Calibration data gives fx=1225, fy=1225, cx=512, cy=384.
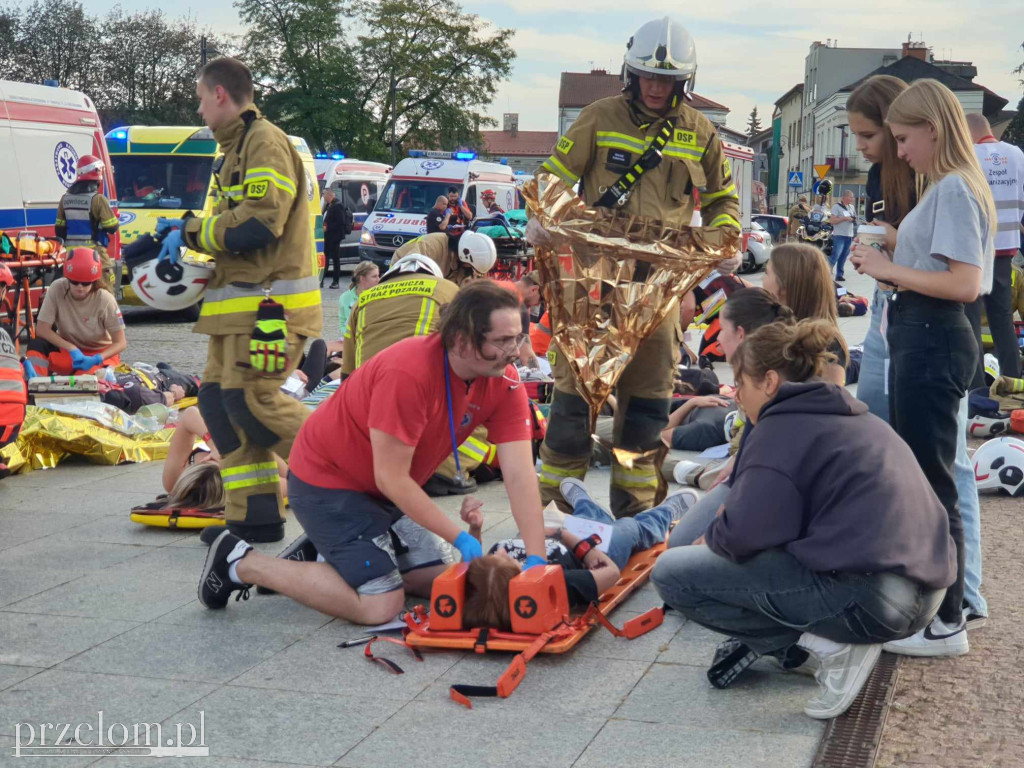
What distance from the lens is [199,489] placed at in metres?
6.03

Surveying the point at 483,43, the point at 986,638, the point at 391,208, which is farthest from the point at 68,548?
the point at 483,43

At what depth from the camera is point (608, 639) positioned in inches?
169

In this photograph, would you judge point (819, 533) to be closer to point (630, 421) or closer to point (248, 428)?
point (630, 421)

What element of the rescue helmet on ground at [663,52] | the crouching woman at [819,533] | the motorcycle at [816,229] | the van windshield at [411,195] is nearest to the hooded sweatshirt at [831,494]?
the crouching woman at [819,533]

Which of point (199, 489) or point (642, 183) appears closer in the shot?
point (642, 183)

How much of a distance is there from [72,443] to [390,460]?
4.09 m

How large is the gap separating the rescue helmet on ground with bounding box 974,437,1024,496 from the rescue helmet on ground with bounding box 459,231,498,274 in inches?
113

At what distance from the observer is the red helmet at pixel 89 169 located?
1391 centimetres

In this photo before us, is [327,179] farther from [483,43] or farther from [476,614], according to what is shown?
[483,43]

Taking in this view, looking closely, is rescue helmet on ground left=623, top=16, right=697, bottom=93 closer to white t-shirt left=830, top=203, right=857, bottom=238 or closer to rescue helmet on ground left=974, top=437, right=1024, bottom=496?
rescue helmet on ground left=974, top=437, right=1024, bottom=496

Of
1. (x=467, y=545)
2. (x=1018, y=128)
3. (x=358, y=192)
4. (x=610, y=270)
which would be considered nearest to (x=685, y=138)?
(x=610, y=270)

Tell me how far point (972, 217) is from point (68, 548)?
13.3 feet

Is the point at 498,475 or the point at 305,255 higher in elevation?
the point at 305,255

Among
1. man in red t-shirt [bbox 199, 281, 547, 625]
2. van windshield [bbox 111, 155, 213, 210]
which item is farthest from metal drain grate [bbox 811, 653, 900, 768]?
van windshield [bbox 111, 155, 213, 210]
